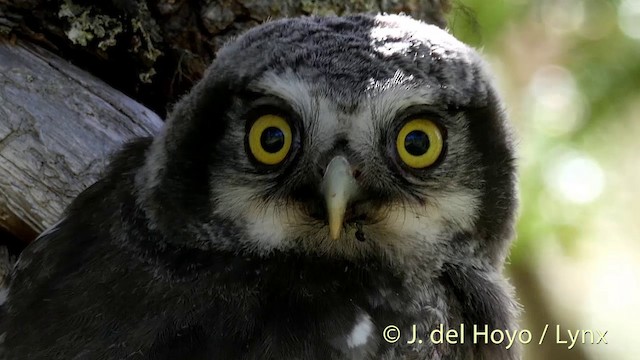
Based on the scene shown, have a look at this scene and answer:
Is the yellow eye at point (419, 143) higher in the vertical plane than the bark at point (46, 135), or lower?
higher

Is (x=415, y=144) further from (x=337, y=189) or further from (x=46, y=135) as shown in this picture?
(x=46, y=135)

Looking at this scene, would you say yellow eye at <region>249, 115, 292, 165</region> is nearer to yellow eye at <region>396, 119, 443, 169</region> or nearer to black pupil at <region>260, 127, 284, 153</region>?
black pupil at <region>260, 127, 284, 153</region>

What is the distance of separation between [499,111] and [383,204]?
48cm

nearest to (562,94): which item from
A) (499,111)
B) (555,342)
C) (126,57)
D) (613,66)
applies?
(613,66)

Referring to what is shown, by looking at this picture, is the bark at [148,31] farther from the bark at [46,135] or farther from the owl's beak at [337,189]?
the owl's beak at [337,189]

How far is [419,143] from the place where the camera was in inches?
76.7

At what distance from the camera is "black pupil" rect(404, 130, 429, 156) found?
194 cm

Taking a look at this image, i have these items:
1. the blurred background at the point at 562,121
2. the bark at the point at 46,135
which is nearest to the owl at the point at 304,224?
the bark at the point at 46,135

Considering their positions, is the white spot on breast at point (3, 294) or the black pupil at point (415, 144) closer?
the black pupil at point (415, 144)

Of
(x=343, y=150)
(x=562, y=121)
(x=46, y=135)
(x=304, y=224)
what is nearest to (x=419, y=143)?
(x=343, y=150)

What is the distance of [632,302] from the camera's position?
20.8 feet

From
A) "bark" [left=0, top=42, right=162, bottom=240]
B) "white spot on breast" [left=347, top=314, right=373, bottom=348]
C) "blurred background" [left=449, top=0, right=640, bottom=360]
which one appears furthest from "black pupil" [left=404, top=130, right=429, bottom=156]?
"blurred background" [left=449, top=0, right=640, bottom=360]

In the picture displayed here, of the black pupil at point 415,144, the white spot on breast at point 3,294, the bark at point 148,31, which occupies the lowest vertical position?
the white spot on breast at point 3,294

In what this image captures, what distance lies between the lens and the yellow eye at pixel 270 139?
1938 millimetres
